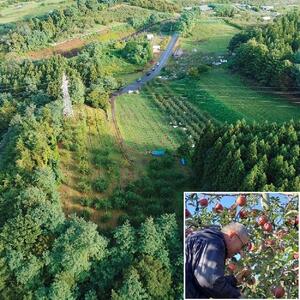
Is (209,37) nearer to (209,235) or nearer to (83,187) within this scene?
(83,187)

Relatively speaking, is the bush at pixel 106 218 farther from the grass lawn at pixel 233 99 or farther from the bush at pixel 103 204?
the grass lawn at pixel 233 99

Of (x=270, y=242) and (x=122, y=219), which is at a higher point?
(x=270, y=242)

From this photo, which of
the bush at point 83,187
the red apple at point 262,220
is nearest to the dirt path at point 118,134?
the bush at point 83,187

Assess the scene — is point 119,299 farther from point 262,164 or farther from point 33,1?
point 33,1

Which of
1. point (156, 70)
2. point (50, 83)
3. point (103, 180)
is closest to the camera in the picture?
point (103, 180)

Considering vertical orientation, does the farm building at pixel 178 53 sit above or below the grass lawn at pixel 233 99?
below

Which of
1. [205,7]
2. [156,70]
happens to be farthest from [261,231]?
[205,7]
